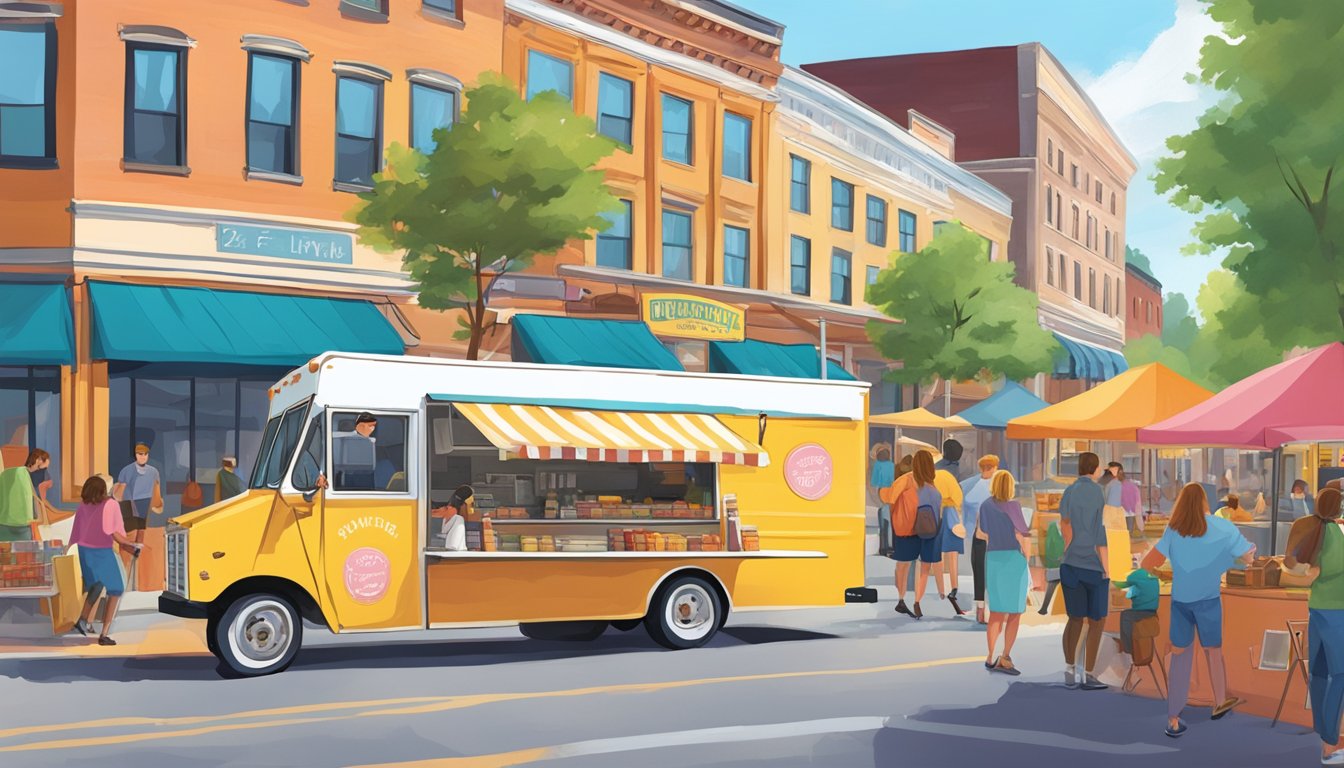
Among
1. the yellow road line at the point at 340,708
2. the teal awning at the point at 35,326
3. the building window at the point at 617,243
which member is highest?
the building window at the point at 617,243

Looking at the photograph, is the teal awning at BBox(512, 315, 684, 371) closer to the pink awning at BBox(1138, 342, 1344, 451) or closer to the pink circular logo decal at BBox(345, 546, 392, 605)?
the pink circular logo decal at BBox(345, 546, 392, 605)

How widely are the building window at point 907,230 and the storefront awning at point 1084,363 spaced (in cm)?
852

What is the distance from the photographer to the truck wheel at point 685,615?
1425cm

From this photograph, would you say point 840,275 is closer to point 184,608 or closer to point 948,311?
point 948,311

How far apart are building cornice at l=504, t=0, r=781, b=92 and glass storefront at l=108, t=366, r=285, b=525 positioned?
940cm

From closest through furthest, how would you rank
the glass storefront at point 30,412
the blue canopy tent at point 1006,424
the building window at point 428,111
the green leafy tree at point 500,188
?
the green leafy tree at point 500,188, the glass storefront at point 30,412, the building window at point 428,111, the blue canopy tent at point 1006,424

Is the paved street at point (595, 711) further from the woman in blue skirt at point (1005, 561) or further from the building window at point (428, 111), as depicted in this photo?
the building window at point (428, 111)

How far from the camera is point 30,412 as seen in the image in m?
22.7

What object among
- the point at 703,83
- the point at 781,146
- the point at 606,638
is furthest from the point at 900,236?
the point at 606,638

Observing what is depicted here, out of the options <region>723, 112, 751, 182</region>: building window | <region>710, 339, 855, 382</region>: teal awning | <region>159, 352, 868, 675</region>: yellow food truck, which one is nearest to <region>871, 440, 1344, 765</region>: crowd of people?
<region>159, 352, 868, 675</region>: yellow food truck

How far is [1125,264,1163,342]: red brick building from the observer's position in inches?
3137

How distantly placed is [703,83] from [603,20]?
3.72 metres

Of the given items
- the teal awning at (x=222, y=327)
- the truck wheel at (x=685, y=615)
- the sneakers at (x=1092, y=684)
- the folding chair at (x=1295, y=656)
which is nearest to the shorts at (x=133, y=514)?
the teal awning at (x=222, y=327)

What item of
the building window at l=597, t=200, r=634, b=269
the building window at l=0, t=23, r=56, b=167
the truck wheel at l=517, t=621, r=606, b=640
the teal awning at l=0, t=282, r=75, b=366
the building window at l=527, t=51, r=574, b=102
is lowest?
the truck wheel at l=517, t=621, r=606, b=640
